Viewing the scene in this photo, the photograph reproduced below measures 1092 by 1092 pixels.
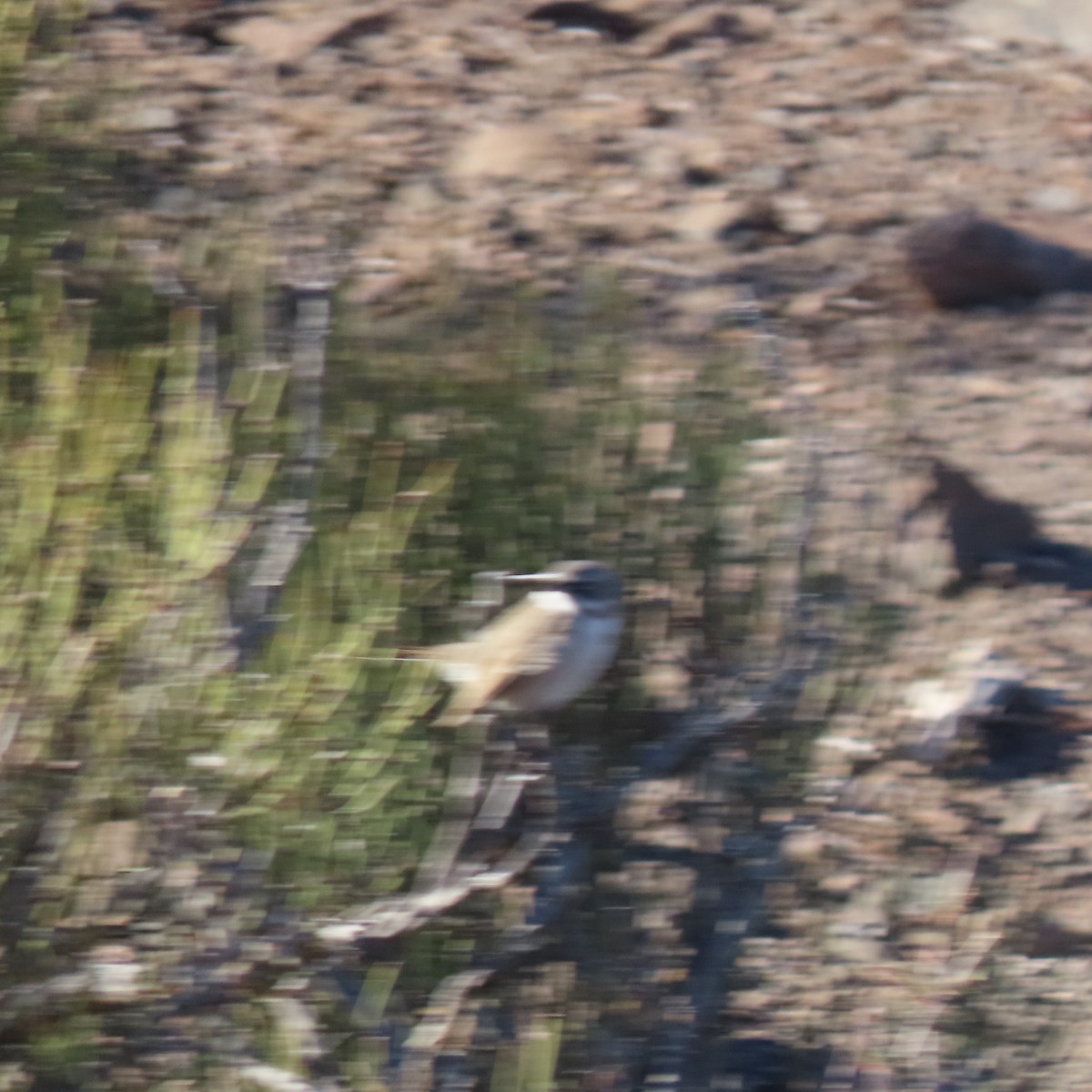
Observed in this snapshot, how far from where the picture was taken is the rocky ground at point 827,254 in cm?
219

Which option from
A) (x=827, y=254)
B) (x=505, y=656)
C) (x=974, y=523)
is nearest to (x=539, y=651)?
(x=505, y=656)

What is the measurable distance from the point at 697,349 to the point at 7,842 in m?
1.31

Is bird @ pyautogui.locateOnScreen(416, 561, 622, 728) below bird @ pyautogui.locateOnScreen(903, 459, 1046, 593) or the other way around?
the other way around

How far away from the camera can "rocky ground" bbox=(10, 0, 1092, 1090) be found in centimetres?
219

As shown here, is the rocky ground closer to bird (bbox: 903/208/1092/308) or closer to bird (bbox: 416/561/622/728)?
bird (bbox: 903/208/1092/308)

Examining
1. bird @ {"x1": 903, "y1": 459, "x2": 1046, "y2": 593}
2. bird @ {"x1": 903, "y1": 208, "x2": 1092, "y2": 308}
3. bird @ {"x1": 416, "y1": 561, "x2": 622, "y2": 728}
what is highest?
bird @ {"x1": 416, "y1": 561, "x2": 622, "y2": 728}

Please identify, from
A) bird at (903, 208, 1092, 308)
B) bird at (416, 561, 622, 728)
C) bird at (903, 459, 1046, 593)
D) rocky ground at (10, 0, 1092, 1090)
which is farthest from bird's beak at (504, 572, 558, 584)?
bird at (903, 208, 1092, 308)

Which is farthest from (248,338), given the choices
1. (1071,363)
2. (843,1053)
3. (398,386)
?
(1071,363)

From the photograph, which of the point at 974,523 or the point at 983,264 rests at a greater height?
the point at 983,264

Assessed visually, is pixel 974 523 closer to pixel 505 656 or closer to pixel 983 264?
pixel 983 264

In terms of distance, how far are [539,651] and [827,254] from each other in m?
1.94

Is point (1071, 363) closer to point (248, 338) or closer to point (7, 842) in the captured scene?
point (248, 338)

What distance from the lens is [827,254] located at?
3.39 metres

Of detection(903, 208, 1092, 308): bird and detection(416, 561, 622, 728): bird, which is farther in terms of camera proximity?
detection(903, 208, 1092, 308): bird
